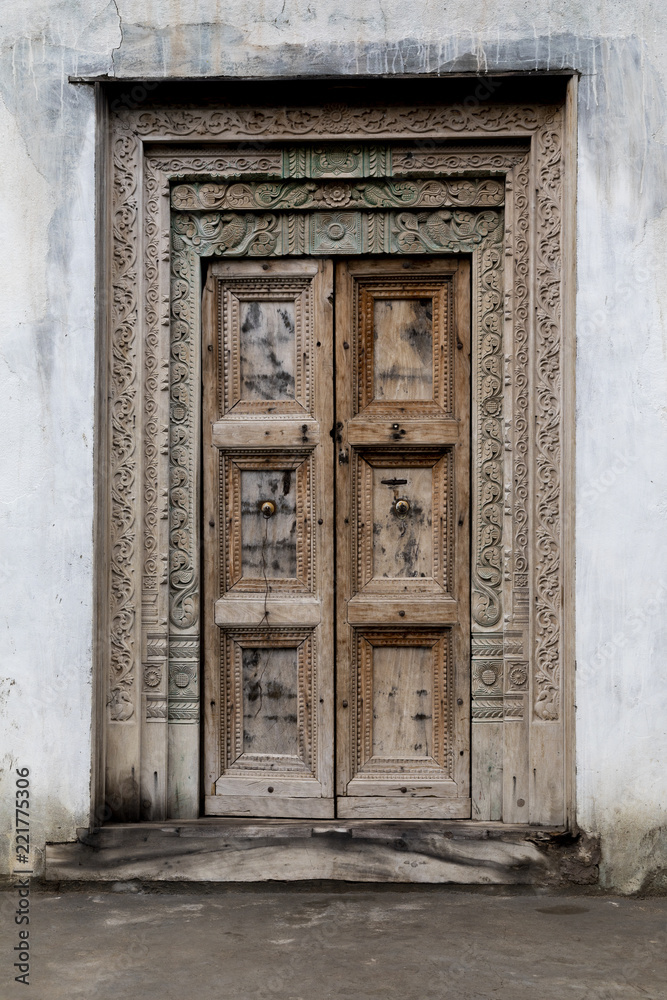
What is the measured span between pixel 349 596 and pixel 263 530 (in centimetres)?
46

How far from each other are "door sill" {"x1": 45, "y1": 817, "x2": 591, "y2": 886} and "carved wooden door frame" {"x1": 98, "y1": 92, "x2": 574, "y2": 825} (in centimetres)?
15

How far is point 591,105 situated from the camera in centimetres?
379

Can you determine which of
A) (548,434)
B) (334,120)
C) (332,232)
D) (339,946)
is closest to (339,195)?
(332,232)

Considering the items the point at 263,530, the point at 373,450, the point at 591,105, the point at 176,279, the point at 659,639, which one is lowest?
the point at 659,639

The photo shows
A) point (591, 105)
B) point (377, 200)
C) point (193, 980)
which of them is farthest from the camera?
point (377, 200)

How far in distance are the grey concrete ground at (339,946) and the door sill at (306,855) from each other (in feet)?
0.25

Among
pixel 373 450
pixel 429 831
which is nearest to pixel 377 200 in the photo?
pixel 373 450

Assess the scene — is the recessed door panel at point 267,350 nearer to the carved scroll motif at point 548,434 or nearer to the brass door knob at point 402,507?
the brass door knob at point 402,507

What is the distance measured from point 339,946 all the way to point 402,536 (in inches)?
63.4

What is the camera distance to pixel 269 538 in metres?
4.15

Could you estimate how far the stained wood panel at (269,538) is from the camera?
4.11m

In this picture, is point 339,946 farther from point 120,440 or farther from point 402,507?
point 120,440

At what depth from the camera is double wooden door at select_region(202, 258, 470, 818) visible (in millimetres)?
4094

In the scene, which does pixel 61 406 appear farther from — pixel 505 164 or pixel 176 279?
pixel 505 164
